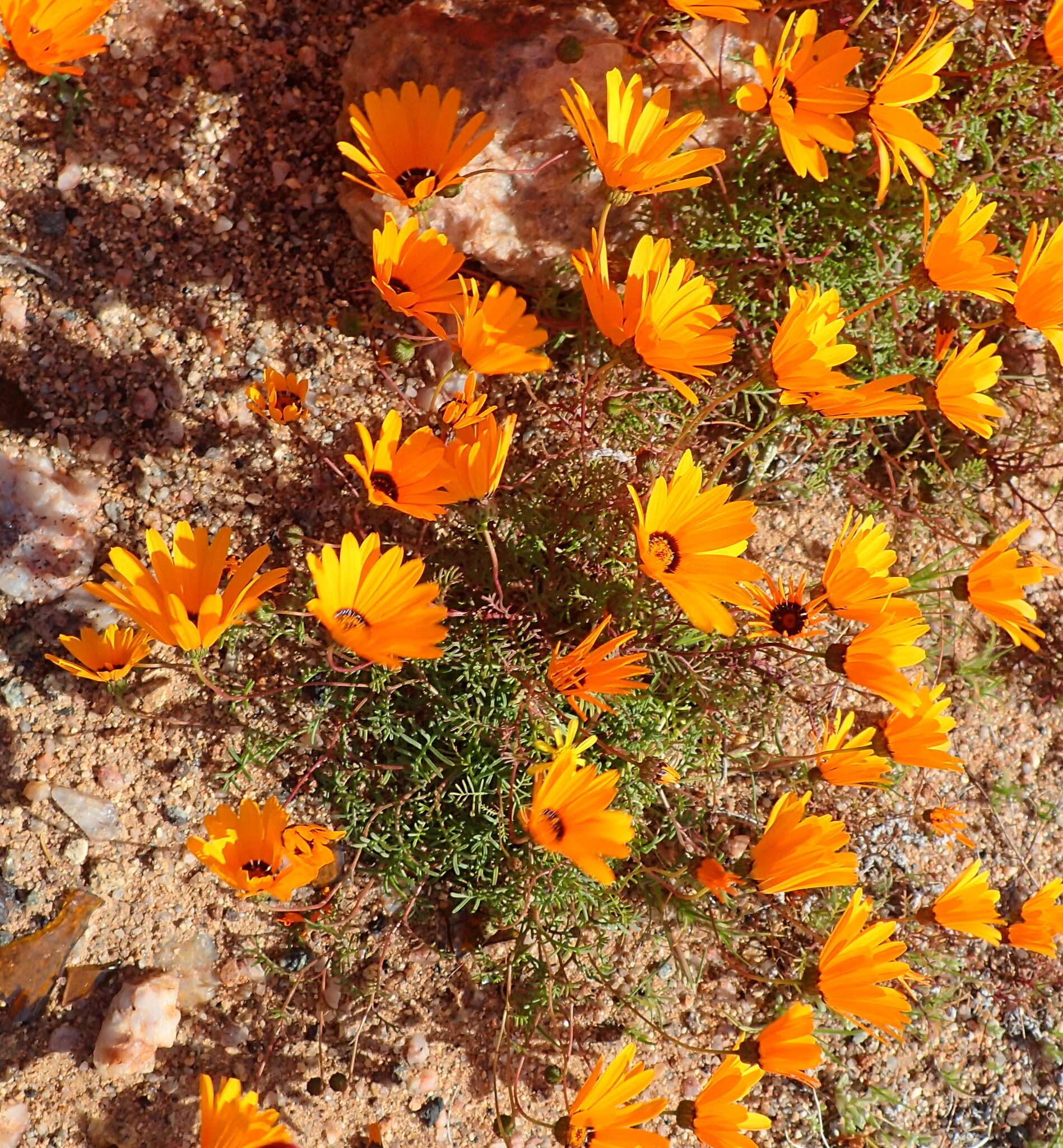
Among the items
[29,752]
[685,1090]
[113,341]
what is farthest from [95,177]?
[685,1090]

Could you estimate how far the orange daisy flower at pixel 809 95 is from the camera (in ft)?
8.14

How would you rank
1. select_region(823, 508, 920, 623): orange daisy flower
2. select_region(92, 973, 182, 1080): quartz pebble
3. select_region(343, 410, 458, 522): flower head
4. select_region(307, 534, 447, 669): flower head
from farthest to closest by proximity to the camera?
1. select_region(92, 973, 182, 1080): quartz pebble
2. select_region(823, 508, 920, 623): orange daisy flower
3. select_region(343, 410, 458, 522): flower head
4. select_region(307, 534, 447, 669): flower head

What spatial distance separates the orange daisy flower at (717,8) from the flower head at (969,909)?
2.34 metres

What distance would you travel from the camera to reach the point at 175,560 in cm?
230

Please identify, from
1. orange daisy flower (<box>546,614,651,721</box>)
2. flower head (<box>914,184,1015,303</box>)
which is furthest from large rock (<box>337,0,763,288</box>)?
orange daisy flower (<box>546,614,651,721</box>)

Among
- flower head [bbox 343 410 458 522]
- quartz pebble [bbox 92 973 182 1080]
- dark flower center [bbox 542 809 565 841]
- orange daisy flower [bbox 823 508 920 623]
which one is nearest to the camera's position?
dark flower center [bbox 542 809 565 841]

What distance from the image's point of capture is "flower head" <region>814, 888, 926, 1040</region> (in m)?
2.39

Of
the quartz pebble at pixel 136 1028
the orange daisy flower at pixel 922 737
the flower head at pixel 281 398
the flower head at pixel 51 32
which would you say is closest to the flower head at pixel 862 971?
the orange daisy flower at pixel 922 737

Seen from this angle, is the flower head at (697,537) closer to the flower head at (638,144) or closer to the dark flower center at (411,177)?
the flower head at (638,144)

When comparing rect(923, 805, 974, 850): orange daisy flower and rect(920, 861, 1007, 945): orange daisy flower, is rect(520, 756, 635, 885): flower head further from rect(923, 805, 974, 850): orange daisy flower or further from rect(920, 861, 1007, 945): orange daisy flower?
rect(923, 805, 974, 850): orange daisy flower

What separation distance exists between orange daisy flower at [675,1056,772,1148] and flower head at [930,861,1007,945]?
66 centimetres

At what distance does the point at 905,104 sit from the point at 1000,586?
1.30 m

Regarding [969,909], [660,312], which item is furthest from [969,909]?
[660,312]

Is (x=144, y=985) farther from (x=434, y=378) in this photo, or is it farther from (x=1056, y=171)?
(x=1056, y=171)
